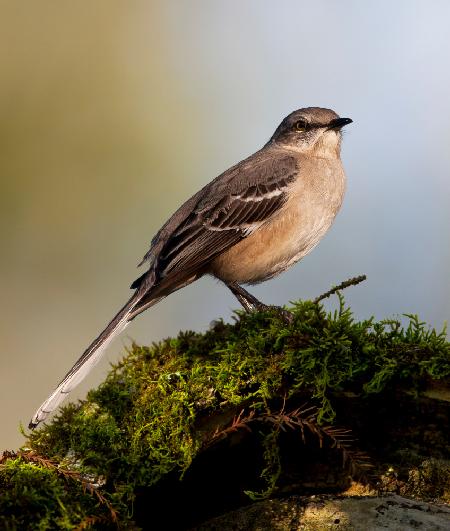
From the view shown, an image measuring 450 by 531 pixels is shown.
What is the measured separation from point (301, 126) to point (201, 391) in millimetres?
4367

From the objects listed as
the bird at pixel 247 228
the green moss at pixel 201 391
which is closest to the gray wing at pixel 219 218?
the bird at pixel 247 228

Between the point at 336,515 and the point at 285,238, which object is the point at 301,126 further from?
the point at 336,515

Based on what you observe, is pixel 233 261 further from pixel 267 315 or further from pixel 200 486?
pixel 200 486

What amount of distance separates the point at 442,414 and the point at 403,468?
1.28ft

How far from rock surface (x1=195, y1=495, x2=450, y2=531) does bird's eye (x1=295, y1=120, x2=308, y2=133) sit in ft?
15.5

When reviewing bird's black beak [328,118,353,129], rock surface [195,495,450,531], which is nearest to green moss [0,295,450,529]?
rock surface [195,495,450,531]

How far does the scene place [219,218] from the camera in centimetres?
675

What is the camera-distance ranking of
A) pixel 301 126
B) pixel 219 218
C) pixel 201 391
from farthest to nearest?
1. pixel 301 126
2. pixel 219 218
3. pixel 201 391

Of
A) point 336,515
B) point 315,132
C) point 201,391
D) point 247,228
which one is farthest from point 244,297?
point 336,515

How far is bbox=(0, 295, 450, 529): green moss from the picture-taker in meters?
3.75

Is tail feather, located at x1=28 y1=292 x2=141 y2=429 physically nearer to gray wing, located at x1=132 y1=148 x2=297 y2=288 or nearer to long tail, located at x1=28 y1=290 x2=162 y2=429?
long tail, located at x1=28 y1=290 x2=162 y2=429

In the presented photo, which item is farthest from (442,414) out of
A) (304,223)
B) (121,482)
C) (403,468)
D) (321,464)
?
(304,223)

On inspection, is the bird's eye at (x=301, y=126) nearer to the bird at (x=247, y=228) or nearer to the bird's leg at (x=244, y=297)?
the bird at (x=247, y=228)

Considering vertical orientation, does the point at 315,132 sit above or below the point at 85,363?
above
